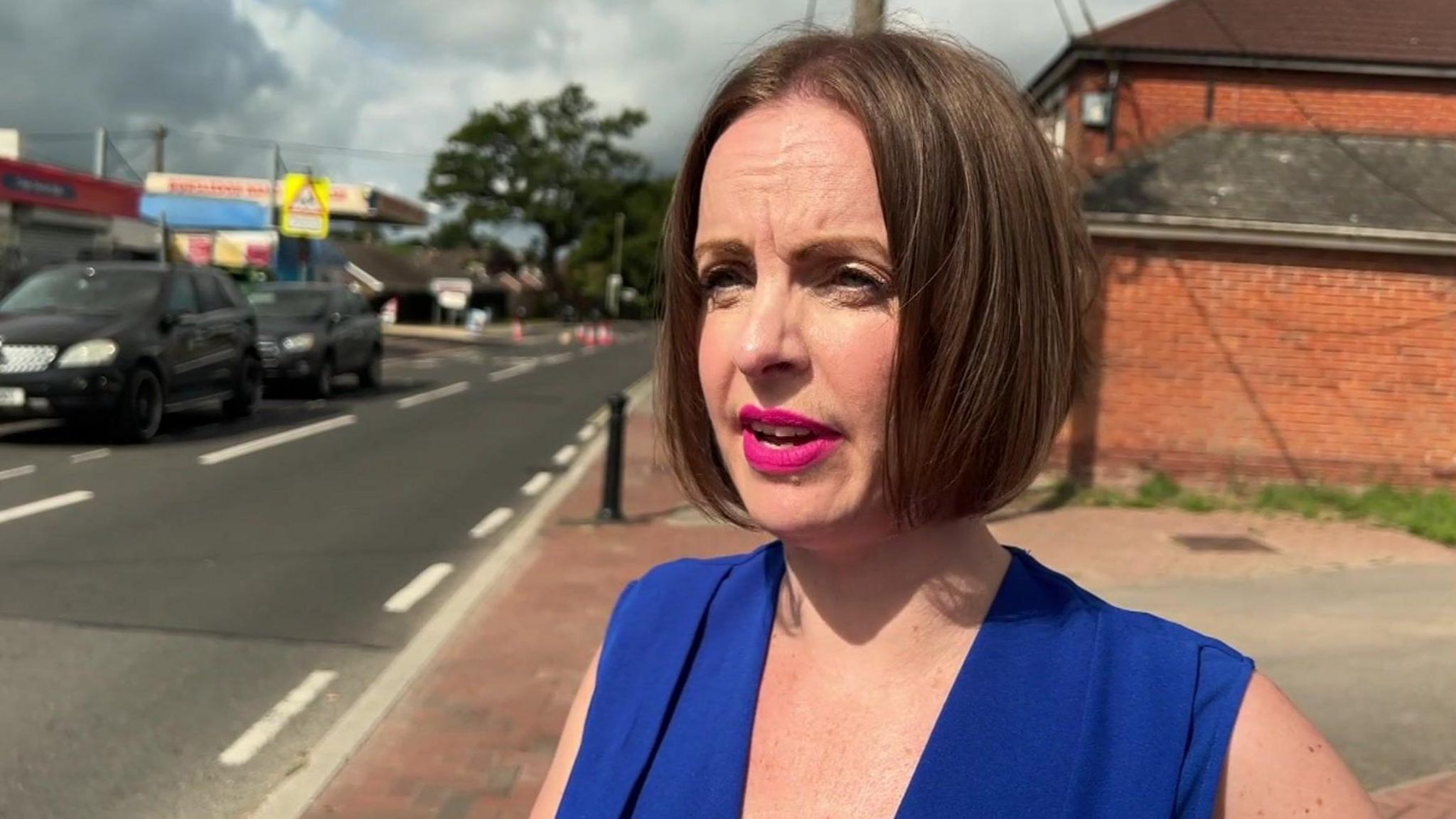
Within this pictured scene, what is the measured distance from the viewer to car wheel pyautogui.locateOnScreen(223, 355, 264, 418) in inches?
594

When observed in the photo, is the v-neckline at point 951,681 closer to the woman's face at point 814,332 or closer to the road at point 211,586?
the woman's face at point 814,332

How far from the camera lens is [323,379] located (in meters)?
18.5

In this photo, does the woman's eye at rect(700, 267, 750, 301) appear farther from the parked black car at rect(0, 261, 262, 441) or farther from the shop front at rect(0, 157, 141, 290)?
the shop front at rect(0, 157, 141, 290)

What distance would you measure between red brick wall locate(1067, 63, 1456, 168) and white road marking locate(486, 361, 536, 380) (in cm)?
1392

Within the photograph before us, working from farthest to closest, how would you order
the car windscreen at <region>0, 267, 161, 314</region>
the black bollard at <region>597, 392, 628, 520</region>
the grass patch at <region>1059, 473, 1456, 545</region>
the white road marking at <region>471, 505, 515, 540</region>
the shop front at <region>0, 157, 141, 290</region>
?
1. the shop front at <region>0, 157, 141, 290</region>
2. the car windscreen at <region>0, 267, 161, 314</region>
3. the grass patch at <region>1059, 473, 1456, 545</region>
4. the black bollard at <region>597, 392, 628, 520</region>
5. the white road marking at <region>471, 505, 515, 540</region>

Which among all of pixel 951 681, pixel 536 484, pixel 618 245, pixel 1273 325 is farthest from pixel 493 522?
pixel 618 245

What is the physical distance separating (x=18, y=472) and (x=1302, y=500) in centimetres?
1105

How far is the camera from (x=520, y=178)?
8100 centimetres

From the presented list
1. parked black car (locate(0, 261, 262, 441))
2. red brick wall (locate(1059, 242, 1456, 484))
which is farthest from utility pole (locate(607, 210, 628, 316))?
red brick wall (locate(1059, 242, 1456, 484))

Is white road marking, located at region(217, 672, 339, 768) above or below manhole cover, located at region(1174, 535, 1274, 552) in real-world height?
below

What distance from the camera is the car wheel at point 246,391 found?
594 inches

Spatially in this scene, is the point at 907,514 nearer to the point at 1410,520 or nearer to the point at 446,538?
the point at 446,538

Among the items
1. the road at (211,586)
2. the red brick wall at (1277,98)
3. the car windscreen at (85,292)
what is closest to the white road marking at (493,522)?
the road at (211,586)

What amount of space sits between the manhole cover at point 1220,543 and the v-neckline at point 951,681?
7.76 meters
